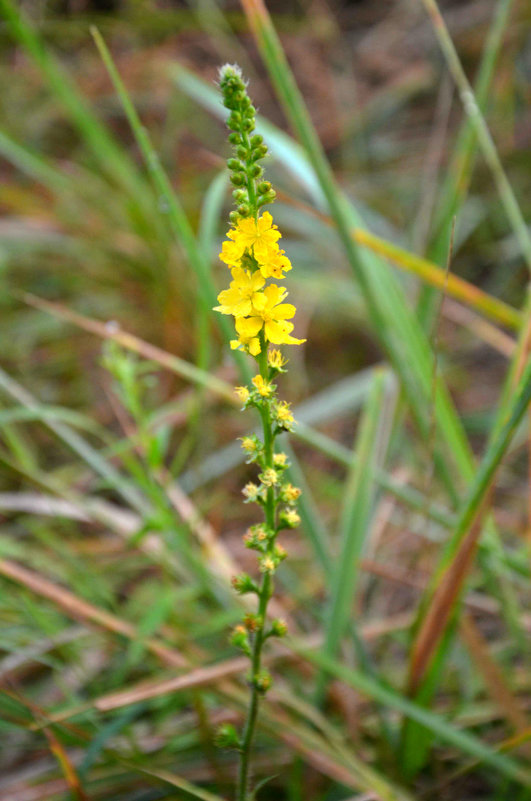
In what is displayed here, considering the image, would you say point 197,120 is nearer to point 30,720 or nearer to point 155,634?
point 155,634

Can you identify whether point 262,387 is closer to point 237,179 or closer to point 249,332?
point 249,332

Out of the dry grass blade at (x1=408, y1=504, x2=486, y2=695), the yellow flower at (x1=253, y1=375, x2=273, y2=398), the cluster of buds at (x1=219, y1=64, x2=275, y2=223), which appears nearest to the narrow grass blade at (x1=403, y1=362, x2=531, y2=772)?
the dry grass blade at (x1=408, y1=504, x2=486, y2=695)

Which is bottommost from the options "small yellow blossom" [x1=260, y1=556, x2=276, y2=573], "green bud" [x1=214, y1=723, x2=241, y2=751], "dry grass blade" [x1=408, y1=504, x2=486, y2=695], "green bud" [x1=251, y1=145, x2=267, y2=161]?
"green bud" [x1=214, y1=723, x2=241, y2=751]

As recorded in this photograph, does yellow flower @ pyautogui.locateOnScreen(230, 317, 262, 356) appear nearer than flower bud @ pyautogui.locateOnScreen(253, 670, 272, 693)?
Yes

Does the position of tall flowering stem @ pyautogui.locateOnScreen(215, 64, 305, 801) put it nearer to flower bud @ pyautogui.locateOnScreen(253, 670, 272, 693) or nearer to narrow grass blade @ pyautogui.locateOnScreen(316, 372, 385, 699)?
flower bud @ pyautogui.locateOnScreen(253, 670, 272, 693)

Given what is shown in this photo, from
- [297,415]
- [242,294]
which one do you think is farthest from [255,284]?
[297,415]

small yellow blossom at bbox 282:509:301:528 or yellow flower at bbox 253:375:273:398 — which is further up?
yellow flower at bbox 253:375:273:398

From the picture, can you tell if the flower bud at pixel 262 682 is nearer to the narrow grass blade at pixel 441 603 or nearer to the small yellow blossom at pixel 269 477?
the small yellow blossom at pixel 269 477
